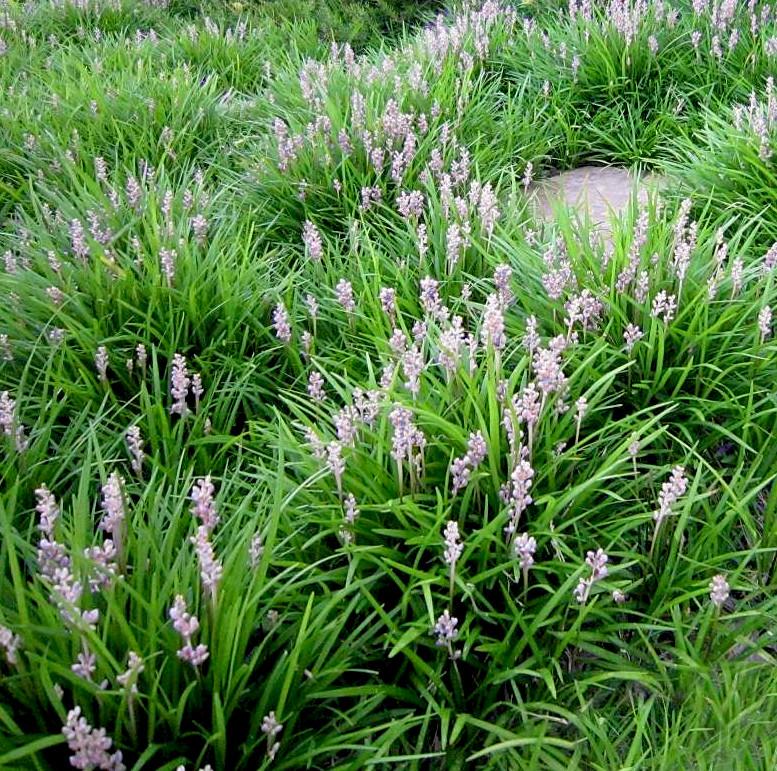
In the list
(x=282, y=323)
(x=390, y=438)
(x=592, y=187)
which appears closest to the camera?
(x=390, y=438)

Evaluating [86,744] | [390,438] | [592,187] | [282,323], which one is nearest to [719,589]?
[390,438]

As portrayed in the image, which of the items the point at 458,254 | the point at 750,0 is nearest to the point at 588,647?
the point at 458,254

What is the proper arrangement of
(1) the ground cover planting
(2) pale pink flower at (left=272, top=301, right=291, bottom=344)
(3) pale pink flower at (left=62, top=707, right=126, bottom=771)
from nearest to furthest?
(3) pale pink flower at (left=62, top=707, right=126, bottom=771) < (1) the ground cover planting < (2) pale pink flower at (left=272, top=301, right=291, bottom=344)

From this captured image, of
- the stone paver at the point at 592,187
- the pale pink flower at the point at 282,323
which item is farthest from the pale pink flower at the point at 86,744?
the stone paver at the point at 592,187

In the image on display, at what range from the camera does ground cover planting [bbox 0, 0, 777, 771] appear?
1.90m

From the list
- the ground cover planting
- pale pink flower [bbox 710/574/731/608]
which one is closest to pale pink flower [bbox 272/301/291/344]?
the ground cover planting

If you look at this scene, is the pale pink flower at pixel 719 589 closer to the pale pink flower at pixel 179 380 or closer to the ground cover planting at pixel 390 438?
the ground cover planting at pixel 390 438

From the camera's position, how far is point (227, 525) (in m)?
2.21

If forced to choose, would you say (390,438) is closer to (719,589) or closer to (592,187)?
(719,589)

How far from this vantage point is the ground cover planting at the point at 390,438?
1.90 m

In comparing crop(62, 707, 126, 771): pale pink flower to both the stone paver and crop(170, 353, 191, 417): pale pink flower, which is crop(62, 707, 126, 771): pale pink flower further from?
the stone paver

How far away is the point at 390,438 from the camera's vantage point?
8.36 feet

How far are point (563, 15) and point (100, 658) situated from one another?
19.5 ft

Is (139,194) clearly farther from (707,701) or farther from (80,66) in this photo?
(707,701)
